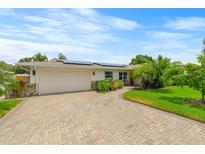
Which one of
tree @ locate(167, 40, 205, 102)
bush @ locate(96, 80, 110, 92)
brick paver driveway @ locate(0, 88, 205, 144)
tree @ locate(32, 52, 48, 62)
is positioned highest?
tree @ locate(32, 52, 48, 62)

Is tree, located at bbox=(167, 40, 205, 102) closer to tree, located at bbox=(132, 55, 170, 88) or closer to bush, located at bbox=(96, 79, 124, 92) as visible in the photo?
tree, located at bbox=(132, 55, 170, 88)

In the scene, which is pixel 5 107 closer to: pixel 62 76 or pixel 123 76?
pixel 62 76

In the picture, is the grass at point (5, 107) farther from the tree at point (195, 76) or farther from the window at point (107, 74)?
the window at point (107, 74)

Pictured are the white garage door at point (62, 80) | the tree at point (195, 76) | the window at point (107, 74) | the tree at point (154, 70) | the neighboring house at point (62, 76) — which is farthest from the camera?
the window at point (107, 74)

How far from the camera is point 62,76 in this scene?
1628 centimetres

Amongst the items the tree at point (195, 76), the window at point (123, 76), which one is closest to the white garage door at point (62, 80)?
the window at point (123, 76)

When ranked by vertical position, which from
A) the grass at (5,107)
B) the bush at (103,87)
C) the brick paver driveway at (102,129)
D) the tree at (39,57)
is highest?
the tree at (39,57)

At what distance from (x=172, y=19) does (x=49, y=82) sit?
40.8 ft

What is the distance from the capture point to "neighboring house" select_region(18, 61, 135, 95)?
48.6ft

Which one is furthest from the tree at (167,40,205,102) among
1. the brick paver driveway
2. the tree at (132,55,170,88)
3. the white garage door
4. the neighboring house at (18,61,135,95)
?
the white garage door

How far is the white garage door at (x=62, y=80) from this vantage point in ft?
49.4

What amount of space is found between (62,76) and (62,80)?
0.44 metres
